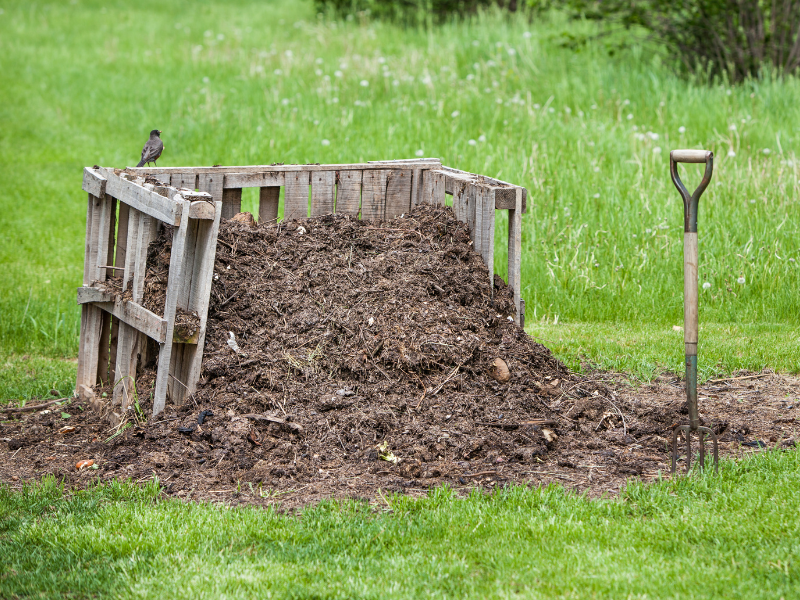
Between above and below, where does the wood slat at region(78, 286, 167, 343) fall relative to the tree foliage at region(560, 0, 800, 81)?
below

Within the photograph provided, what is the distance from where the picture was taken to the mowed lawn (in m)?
3.14

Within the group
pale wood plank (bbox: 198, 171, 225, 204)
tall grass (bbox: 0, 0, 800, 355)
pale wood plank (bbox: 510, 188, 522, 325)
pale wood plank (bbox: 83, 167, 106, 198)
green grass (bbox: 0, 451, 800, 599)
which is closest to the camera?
green grass (bbox: 0, 451, 800, 599)

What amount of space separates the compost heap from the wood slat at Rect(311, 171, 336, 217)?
13.2 inches

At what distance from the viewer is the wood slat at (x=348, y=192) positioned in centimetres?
552

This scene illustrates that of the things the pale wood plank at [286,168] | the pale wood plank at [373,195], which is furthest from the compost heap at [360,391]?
the pale wood plank at [373,195]

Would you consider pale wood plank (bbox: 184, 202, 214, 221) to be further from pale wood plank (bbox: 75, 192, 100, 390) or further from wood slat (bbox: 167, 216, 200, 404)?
pale wood plank (bbox: 75, 192, 100, 390)

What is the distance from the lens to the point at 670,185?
27.2 ft

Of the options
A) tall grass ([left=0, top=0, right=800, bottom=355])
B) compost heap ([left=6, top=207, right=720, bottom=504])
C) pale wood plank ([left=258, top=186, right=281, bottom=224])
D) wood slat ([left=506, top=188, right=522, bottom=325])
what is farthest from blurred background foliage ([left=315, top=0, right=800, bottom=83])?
compost heap ([left=6, top=207, right=720, bottom=504])

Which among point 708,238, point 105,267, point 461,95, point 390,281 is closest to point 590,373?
point 390,281

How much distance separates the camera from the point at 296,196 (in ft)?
17.8

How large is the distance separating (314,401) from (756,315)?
13.3ft

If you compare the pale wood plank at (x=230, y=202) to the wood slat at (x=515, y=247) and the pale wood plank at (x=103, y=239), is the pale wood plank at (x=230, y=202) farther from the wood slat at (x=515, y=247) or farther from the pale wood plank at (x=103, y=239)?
the wood slat at (x=515, y=247)

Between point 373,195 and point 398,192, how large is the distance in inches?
7.1

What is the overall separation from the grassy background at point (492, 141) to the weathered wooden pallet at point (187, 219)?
1159 millimetres
